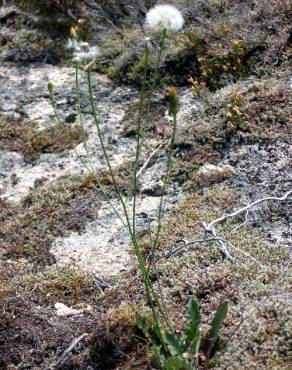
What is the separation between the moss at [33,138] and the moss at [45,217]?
0.74 meters

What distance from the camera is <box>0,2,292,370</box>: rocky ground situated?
11.8ft

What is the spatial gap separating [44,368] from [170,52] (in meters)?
5.00

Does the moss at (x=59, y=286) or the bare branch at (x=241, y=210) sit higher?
the bare branch at (x=241, y=210)

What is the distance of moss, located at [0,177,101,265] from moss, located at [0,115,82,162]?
0.74 m

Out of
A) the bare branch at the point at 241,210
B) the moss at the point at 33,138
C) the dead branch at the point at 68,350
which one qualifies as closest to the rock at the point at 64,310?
the dead branch at the point at 68,350

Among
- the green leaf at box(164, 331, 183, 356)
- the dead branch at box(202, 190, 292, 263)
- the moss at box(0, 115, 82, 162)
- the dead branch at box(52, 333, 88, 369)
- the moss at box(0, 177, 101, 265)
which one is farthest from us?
the moss at box(0, 115, 82, 162)

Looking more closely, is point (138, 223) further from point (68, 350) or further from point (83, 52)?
point (83, 52)

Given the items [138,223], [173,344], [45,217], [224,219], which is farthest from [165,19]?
[45,217]

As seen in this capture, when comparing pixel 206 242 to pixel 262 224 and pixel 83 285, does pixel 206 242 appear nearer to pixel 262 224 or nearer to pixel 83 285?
pixel 262 224

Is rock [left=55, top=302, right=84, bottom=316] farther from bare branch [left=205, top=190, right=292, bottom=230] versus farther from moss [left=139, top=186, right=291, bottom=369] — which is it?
bare branch [left=205, top=190, right=292, bottom=230]

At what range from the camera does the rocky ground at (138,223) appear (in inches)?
142

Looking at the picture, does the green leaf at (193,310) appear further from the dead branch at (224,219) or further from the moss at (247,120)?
the moss at (247,120)

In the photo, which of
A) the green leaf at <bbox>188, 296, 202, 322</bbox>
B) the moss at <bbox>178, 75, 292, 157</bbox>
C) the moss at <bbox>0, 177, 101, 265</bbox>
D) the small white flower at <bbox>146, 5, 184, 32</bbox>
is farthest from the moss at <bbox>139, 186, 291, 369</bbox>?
the small white flower at <bbox>146, 5, 184, 32</bbox>

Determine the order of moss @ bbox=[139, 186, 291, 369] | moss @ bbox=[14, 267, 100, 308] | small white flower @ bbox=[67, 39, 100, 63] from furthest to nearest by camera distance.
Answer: moss @ bbox=[14, 267, 100, 308] → moss @ bbox=[139, 186, 291, 369] → small white flower @ bbox=[67, 39, 100, 63]
